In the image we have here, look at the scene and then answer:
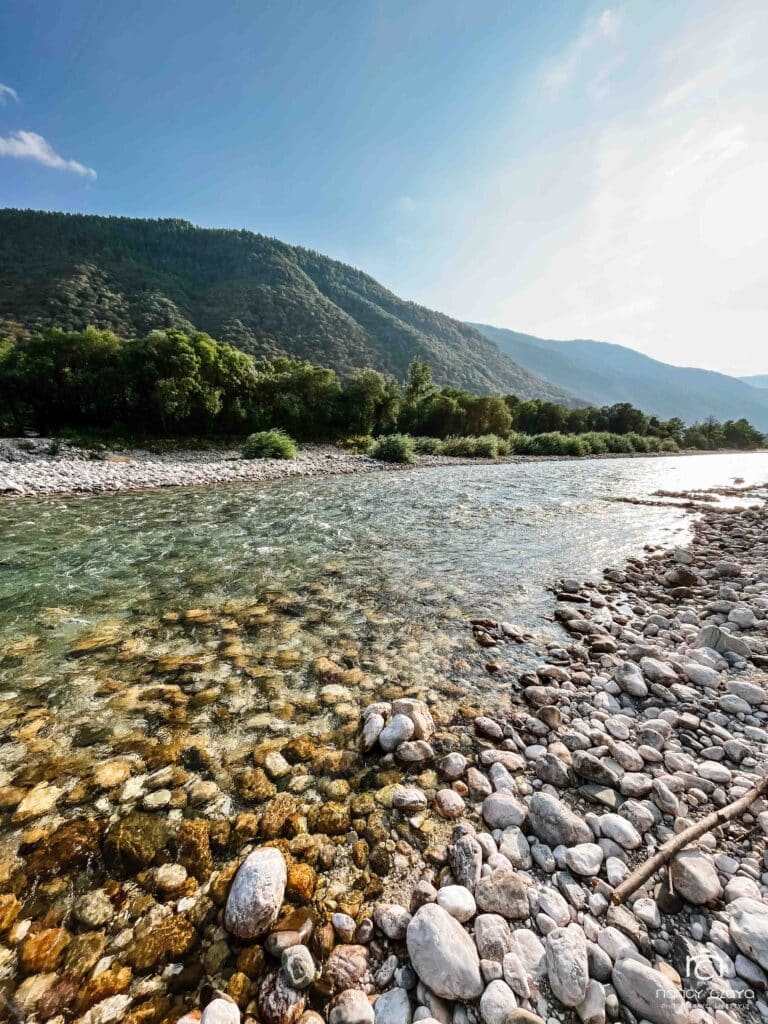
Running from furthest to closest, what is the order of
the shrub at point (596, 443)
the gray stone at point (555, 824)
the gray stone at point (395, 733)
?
the shrub at point (596, 443), the gray stone at point (395, 733), the gray stone at point (555, 824)

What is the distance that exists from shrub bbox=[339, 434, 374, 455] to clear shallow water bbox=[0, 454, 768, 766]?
69.5 ft

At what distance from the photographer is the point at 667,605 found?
18.1 feet

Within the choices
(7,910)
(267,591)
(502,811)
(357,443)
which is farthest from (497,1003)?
(357,443)

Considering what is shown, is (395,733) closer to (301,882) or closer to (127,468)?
(301,882)

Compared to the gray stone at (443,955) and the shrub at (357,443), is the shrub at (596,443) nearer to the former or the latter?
the shrub at (357,443)

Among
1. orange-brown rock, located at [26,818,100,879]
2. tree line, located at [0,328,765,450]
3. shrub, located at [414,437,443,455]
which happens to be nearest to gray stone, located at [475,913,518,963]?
orange-brown rock, located at [26,818,100,879]

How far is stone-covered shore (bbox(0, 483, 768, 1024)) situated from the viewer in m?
1.56

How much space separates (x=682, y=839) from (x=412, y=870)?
1.43 metres

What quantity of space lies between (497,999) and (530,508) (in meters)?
12.9

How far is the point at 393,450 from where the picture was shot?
28547mm

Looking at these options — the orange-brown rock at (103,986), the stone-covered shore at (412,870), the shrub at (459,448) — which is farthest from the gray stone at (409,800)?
the shrub at (459,448)

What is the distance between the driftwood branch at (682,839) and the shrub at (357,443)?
3128 centimetres

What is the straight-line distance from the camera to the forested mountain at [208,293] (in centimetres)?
6500

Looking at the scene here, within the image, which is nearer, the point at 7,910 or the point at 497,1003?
the point at 497,1003
